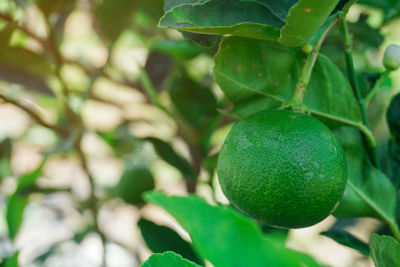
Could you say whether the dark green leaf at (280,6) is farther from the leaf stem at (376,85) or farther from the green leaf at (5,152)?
the green leaf at (5,152)

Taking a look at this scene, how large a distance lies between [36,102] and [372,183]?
4.28ft

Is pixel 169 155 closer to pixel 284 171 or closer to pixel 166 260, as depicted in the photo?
pixel 284 171

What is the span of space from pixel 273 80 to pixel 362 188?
234 mm

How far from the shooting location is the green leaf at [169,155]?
1028 millimetres

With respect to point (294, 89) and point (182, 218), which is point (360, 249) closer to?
point (294, 89)

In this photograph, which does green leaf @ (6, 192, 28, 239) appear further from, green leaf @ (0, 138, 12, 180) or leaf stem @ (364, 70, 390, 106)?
leaf stem @ (364, 70, 390, 106)

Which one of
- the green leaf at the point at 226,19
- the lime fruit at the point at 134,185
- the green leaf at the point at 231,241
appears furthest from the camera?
the lime fruit at the point at 134,185

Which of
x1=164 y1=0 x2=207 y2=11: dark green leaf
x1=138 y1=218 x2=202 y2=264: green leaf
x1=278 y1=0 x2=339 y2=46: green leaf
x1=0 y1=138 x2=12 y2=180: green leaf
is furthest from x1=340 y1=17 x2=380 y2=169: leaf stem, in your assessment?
x1=0 y1=138 x2=12 y2=180: green leaf

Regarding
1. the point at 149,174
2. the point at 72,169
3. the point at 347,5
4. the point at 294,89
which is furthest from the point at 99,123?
the point at 347,5

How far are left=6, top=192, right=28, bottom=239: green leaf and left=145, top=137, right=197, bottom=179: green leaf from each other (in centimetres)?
36

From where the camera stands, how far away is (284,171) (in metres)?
0.58

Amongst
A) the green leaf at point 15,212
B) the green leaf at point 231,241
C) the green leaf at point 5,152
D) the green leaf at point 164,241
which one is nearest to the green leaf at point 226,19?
the green leaf at point 231,241

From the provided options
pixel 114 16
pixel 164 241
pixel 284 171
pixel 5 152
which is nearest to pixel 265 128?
pixel 284 171

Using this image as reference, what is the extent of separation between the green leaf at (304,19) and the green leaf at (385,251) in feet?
Result: 0.85
